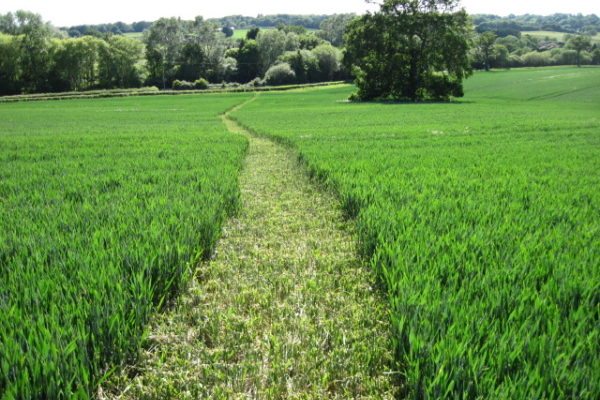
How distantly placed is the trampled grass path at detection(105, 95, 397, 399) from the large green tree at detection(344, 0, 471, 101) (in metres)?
42.5

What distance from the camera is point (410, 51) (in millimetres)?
42656

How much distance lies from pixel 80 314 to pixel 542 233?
4407 millimetres

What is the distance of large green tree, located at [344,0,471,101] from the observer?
4000 centimetres

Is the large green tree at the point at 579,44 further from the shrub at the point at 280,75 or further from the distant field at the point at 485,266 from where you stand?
the distant field at the point at 485,266

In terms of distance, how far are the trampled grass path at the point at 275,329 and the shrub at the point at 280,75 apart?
82368 millimetres

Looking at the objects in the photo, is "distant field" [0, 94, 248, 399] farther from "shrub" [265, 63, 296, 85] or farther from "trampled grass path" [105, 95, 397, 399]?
"shrub" [265, 63, 296, 85]

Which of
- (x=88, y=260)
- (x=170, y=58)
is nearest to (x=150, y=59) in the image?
(x=170, y=58)

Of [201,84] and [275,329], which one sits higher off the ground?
[201,84]

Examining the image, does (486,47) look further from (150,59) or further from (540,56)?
(150,59)

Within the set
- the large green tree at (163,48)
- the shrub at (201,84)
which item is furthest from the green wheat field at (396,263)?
the large green tree at (163,48)

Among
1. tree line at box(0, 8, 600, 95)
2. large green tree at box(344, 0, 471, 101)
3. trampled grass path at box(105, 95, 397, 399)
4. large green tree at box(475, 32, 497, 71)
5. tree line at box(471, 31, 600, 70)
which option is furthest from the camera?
tree line at box(471, 31, 600, 70)

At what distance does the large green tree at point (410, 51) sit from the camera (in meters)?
40.0

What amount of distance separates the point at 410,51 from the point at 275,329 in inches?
1815

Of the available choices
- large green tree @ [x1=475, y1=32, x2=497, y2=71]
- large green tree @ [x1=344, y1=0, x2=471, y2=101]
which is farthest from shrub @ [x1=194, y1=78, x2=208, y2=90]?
large green tree @ [x1=475, y1=32, x2=497, y2=71]
